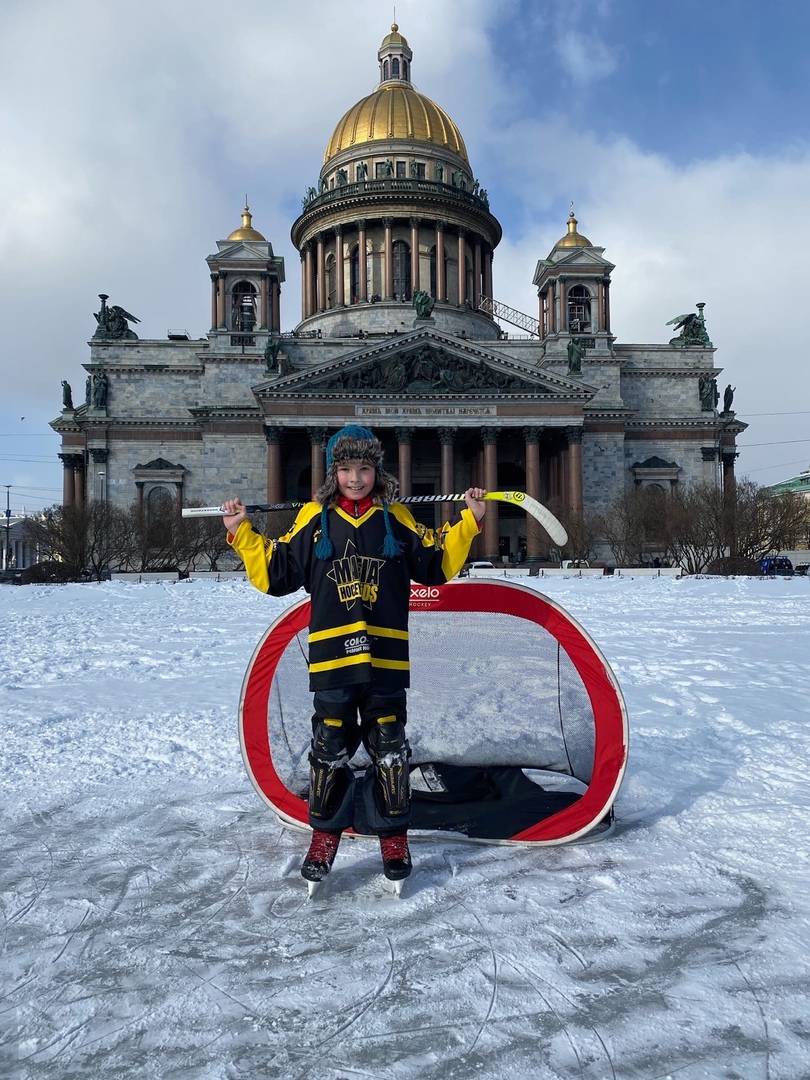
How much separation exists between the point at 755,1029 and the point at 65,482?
52.9 meters

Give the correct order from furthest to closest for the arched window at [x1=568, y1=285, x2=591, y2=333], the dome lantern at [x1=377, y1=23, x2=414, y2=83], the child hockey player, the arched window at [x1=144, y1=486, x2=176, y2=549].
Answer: the dome lantern at [x1=377, y1=23, x2=414, y2=83] → the arched window at [x1=568, y1=285, x2=591, y2=333] → the arched window at [x1=144, y1=486, x2=176, y2=549] → the child hockey player

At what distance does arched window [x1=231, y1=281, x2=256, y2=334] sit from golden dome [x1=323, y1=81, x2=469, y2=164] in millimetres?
16454

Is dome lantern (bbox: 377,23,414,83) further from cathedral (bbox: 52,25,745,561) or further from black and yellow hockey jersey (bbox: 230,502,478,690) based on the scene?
black and yellow hockey jersey (bbox: 230,502,478,690)

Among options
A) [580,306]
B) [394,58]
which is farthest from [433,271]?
[394,58]

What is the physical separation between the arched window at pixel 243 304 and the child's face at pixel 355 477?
150ft

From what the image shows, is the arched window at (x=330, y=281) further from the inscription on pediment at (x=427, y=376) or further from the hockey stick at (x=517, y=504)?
the hockey stick at (x=517, y=504)

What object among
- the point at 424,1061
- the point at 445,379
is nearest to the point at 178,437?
the point at 445,379

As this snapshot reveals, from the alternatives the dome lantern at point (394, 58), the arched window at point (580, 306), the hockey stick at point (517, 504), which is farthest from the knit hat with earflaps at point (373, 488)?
the dome lantern at point (394, 58)

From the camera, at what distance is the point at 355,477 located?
346cm

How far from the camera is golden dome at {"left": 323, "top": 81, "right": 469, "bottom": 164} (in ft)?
182

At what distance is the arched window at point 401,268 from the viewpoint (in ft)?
175

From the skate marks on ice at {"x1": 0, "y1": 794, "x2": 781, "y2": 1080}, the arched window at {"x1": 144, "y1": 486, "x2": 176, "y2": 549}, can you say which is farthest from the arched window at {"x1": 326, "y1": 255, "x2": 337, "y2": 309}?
the skate marks on ice at {"x1": 0, "y1": 794, "x2": 781, "y2": 1080}

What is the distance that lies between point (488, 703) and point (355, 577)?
1.77m

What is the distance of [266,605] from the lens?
1786 centimetres
